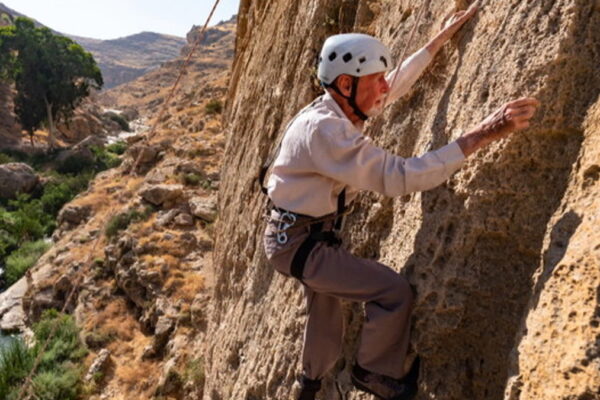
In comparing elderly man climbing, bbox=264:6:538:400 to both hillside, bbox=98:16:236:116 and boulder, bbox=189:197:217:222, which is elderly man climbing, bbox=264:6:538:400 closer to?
boulder, bbox=189:197:217:222

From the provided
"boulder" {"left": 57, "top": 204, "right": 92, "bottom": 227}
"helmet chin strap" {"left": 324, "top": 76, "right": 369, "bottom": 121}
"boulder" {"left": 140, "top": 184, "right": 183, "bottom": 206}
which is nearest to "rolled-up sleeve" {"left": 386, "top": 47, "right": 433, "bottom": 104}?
"helmet chin strap" {"left": 324, "top": 76, "right": 369, "bottom": 121}

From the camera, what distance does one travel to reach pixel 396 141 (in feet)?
10.00

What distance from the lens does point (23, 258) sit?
727 inches

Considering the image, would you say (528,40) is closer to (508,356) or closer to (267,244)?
(508,356)

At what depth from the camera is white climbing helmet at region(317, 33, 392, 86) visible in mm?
2387

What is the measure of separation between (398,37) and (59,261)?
605 inches

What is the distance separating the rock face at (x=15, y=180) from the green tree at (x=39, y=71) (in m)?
8.39

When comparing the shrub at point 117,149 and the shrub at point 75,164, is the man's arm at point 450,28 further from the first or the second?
the shrub at point 117,149

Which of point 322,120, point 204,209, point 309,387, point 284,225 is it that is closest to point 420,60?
point 322,120

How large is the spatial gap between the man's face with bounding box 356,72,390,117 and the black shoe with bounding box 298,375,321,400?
1.61 m

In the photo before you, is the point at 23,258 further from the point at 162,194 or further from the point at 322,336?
the point at 322,336

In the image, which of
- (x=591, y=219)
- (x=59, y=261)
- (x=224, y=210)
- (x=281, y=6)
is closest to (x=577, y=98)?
(x=591, y=219)

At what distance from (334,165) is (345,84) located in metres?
0.48

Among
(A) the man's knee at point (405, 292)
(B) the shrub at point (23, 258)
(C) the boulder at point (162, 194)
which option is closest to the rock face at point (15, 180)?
(B) the shrub at point (23, 258)
